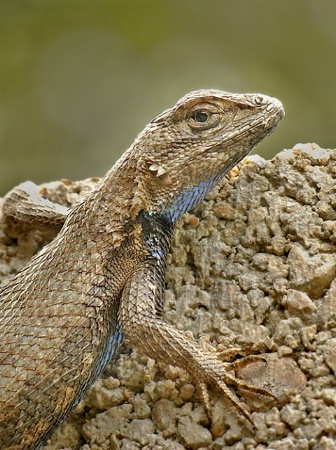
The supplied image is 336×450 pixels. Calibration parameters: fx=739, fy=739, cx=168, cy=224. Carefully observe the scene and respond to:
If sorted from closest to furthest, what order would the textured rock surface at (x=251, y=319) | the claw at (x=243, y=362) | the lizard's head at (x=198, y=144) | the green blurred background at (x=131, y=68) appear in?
the textured rock surface at (x=251, y=319), the claw at (x=243, y=362), the lizard's head at (x=198, y=144), the green blurred background at (x=131, y=68)

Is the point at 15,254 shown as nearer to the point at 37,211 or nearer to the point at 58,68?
the point at 37,211

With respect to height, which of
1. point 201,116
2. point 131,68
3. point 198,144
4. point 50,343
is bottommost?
point 50,343

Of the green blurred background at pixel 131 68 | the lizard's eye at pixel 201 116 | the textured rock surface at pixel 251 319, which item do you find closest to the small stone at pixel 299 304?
the textured rock surface at pixel 251 319

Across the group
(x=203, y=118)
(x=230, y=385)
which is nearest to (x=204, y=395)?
(x=230, y=385)

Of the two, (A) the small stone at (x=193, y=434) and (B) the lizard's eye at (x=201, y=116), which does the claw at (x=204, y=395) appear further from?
(B) the lizard's eye at (x=201, y=116)

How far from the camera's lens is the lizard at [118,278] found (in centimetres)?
270

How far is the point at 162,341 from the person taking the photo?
2672mm

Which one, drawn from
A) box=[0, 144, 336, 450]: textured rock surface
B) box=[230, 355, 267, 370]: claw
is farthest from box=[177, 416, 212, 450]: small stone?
box=[230, 355, 267, 370]: claw

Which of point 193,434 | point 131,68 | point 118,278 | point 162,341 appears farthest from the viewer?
point 131,68

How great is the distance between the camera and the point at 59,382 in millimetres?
2719

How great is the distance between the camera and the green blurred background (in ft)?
14.0

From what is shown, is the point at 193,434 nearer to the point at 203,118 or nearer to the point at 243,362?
the point at 243,362

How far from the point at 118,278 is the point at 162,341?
0.34 metres

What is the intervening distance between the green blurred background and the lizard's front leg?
1584mm
